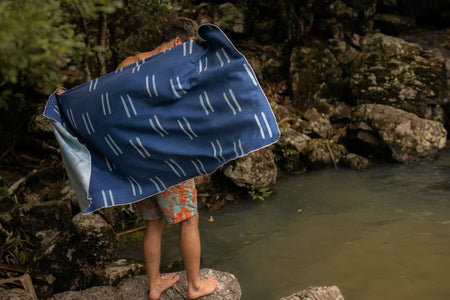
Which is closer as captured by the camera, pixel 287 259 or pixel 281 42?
pixel 287 259

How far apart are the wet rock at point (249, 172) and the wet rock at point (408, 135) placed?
78.8 inches

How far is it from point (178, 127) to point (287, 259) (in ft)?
5.48

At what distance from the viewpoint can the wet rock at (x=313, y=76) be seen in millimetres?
6492

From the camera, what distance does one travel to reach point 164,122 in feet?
6.88

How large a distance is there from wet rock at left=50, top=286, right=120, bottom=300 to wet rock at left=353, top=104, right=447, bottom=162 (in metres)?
4.27

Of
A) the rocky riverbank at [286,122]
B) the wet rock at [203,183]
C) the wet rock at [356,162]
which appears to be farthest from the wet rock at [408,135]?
the wet rock at [203,183]

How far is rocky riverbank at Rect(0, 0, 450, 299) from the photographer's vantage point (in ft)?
9.95

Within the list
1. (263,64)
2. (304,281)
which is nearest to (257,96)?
(304,281)

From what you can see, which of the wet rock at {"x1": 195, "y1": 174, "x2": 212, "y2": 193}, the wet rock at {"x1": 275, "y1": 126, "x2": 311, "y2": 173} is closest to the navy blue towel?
the wet rock at {"x1": 195, "y1": 174, "x2": 212, "y2": 193}

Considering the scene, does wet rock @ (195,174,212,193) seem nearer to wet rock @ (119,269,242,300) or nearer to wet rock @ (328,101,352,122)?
wet rock @ (119,269,242,300)

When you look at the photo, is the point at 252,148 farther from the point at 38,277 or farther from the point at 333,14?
the point at 333,14

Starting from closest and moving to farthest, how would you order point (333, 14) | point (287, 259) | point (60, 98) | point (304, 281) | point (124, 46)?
point (60, 98), point (304, 281), point (287, 259), point (124, 46), point (333, 14)

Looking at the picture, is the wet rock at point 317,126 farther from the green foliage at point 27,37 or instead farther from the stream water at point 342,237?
the green foliage at point 27,37

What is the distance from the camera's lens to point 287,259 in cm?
309
